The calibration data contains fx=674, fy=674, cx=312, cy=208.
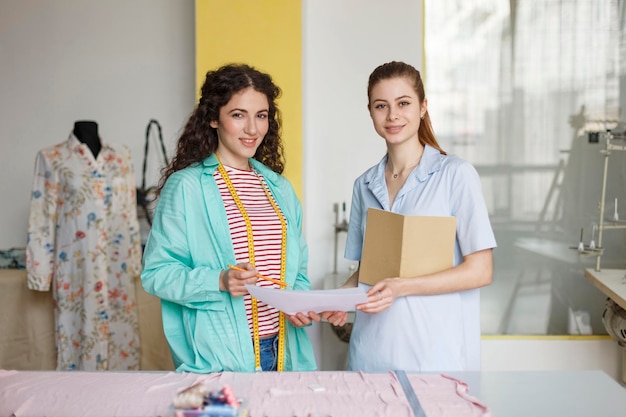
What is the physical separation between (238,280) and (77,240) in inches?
77.2

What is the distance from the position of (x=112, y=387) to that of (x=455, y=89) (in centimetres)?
270

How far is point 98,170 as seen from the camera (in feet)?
11.4

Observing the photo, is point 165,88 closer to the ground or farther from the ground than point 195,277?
farther from the ground

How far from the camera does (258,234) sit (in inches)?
75.2

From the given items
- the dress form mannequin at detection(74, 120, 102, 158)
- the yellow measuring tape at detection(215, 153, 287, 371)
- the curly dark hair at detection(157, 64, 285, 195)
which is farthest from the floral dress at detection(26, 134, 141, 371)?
the yellow measuring tape at detection(215, 153, 287, 371)

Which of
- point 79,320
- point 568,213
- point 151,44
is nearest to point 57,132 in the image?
point 151,44

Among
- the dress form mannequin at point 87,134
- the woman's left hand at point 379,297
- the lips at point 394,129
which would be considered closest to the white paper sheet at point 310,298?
the woman's left hand at point 379,297

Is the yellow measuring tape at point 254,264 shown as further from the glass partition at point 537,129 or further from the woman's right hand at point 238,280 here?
the glass partition at point 537,129

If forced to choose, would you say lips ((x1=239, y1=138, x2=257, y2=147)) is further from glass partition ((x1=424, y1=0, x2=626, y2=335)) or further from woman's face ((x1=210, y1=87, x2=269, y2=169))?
glass partition ((x1=424, y1=0, x2=626, y2=335))

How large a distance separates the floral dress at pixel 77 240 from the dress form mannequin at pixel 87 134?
0.03m

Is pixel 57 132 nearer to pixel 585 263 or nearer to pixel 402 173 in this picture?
pixel 402 173

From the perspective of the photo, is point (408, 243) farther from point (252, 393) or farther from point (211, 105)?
point (211, 105)

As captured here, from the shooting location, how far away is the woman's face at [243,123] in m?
1.94

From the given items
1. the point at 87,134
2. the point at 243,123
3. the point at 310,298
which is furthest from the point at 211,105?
the point at 87,134
